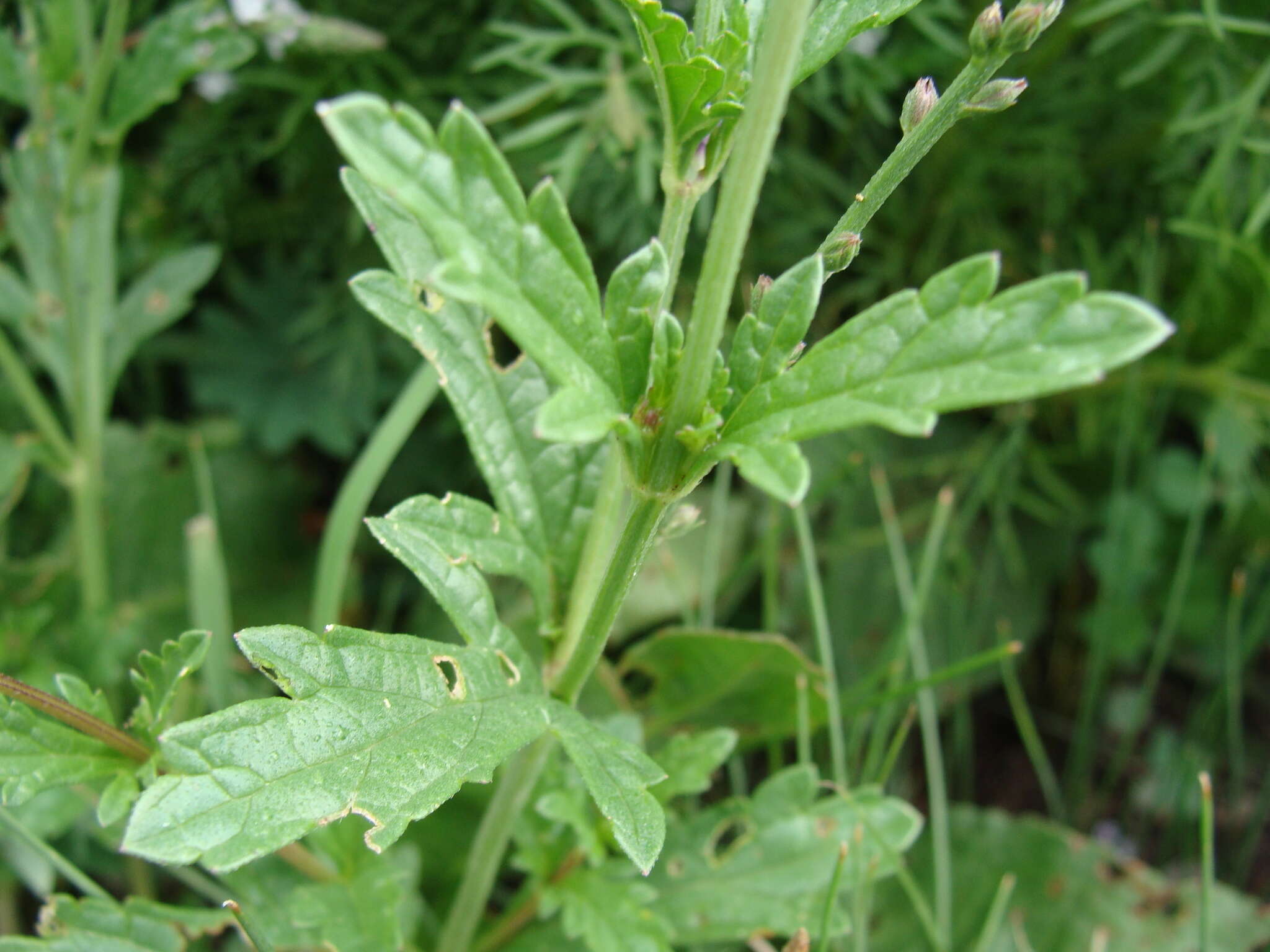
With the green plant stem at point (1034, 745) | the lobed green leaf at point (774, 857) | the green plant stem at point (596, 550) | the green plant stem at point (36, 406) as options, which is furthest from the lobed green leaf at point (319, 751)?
the green plant stem at point (1034, 745)

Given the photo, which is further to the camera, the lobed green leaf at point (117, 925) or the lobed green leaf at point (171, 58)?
the lobed green leaf at point (171, 58)

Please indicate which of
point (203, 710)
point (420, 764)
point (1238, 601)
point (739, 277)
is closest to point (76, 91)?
point (203, 710)

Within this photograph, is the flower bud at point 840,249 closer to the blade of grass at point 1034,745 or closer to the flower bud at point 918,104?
the flower bud at point 918,104


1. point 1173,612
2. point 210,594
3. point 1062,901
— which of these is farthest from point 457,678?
point 1173,612

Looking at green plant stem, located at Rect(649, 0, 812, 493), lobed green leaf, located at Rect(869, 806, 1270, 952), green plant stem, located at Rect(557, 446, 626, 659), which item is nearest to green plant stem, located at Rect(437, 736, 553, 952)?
green plant stem, located at Rect(557, 446, 626, 659)

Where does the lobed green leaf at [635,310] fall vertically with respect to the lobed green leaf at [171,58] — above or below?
below

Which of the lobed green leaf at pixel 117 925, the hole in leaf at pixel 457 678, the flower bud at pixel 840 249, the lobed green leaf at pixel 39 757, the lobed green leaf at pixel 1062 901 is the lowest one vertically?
the lobed green leaf at pixel 1062 901
